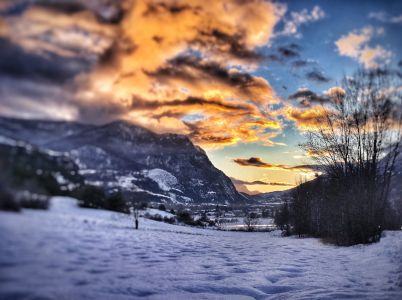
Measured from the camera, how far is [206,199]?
4312 millimetres

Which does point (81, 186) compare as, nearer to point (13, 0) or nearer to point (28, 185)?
point (28, 185)

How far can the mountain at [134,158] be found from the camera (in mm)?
1874

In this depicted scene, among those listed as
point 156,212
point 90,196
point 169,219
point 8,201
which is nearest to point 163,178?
point 156,212

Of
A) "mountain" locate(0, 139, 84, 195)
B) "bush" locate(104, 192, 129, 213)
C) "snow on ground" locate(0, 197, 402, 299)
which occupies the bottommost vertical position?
"snow on ground" locate(0, 197, 402, 299)

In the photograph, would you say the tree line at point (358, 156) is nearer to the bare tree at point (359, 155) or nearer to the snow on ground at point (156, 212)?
the bare tree at point (359, 155)

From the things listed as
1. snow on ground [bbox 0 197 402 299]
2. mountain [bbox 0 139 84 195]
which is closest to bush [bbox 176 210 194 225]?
snow on ground [bbox 0 197 402 299]

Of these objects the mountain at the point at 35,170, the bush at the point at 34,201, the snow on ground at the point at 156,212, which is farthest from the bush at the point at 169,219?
the bush at the point at 34,201

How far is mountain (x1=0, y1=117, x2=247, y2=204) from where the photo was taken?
6.15 ft

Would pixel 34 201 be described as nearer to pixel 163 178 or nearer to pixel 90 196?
pixel 90 196

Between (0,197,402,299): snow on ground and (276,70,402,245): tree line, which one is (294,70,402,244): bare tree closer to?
(276,70,402,245): tree line

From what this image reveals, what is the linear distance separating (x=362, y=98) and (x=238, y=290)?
732 cm

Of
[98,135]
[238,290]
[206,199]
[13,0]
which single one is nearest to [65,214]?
[98,135]

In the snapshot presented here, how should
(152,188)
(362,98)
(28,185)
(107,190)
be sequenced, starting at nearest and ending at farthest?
(28,185) < (107,190) < (152,188) < (362,98)

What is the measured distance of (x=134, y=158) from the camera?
3.11m
